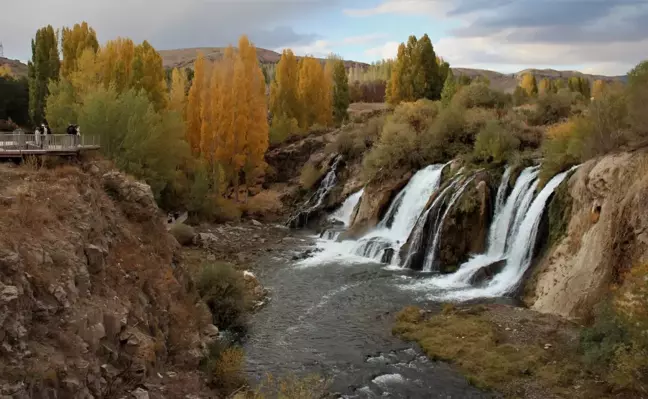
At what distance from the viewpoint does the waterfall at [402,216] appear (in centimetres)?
2648

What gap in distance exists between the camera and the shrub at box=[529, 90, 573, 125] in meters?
33.8

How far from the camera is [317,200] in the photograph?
124 feet

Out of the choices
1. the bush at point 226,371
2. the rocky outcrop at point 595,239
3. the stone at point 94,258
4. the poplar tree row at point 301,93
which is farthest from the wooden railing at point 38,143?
the poplar tree row at point 301,93

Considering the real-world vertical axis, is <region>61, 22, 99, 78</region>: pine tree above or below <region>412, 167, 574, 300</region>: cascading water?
above

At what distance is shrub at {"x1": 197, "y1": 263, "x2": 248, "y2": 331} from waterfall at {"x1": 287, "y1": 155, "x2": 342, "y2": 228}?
16.0 m

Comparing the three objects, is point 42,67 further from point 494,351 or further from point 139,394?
point 494,351

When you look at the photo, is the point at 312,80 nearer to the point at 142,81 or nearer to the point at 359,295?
the point at 142,81

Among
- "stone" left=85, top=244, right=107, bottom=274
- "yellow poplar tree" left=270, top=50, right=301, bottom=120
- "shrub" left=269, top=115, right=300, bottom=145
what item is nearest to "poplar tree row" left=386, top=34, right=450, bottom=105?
"yellow poplar tree" left=270, top=50, right=301, bottom=120

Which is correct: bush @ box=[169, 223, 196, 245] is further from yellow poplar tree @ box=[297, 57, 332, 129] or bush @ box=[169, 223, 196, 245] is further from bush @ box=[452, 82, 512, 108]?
yellow poplar tree @ box=[297, 57, 332, 129]

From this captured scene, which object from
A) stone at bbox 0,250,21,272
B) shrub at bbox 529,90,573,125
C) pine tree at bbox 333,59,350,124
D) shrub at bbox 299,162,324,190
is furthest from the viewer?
pine tree at bbox 333,59,350,124

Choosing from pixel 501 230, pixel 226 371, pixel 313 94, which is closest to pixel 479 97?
pixel 501 230

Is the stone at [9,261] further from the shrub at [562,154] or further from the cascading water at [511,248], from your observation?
the shrub at [562,154]

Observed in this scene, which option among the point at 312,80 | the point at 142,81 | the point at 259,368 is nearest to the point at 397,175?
the point at 142,81

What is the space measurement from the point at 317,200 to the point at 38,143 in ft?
72.9
